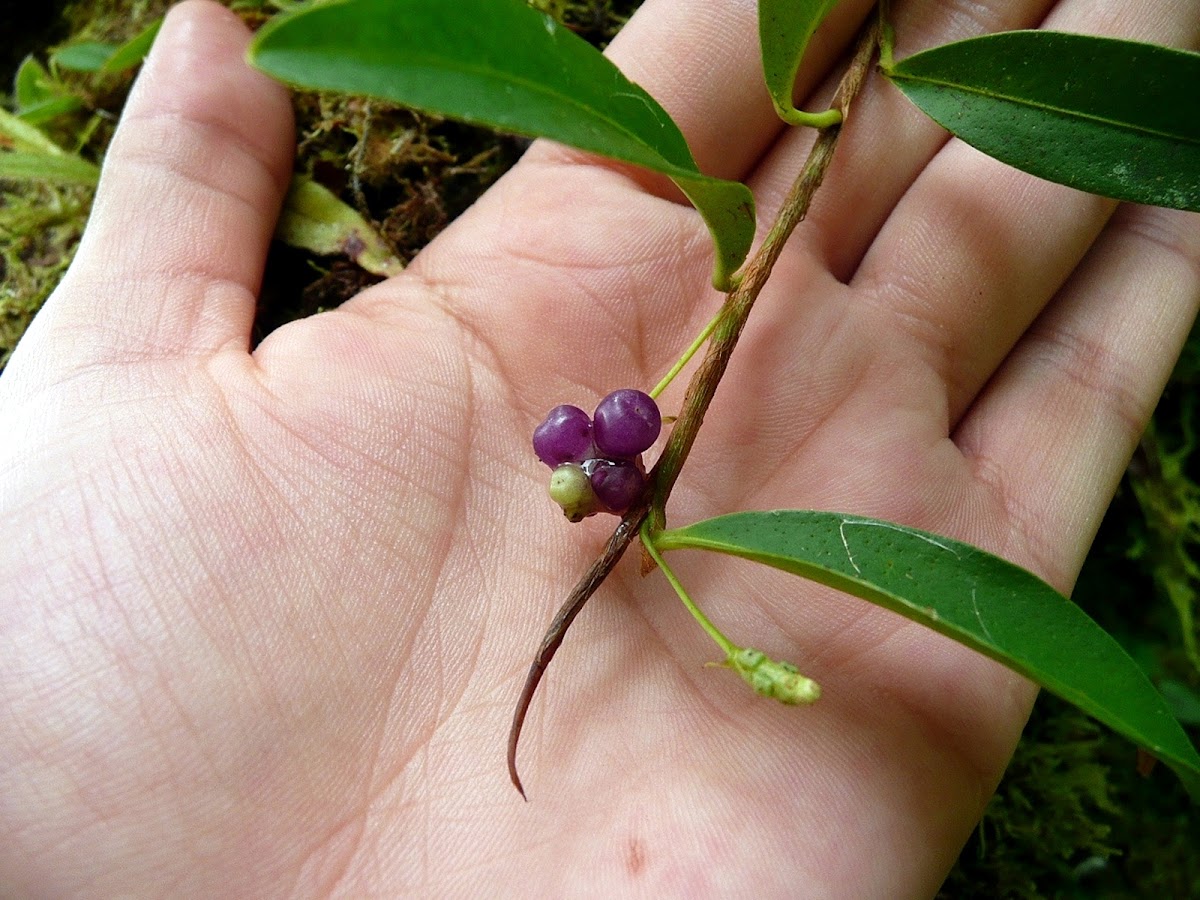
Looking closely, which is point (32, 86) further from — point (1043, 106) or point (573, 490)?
point (1043, 106)

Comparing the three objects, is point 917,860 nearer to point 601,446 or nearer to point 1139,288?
point 601,446

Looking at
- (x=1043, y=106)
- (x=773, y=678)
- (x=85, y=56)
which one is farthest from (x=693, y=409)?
(x=85, y=56)

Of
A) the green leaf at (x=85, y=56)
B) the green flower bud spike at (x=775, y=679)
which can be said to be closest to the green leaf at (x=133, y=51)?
the green leaf at (x=85, y=56)

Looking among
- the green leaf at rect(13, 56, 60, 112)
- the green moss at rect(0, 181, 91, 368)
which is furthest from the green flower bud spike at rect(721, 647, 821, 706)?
the green leaf at rect(13, 56, 60, 112)

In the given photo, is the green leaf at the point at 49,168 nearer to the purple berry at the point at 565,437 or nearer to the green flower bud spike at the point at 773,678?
the purple berry at the point at 565,437

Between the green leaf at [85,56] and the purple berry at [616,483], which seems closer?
the purple berry at [616,483]

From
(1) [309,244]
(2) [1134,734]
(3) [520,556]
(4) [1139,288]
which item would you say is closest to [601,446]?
(3) [520,556]
